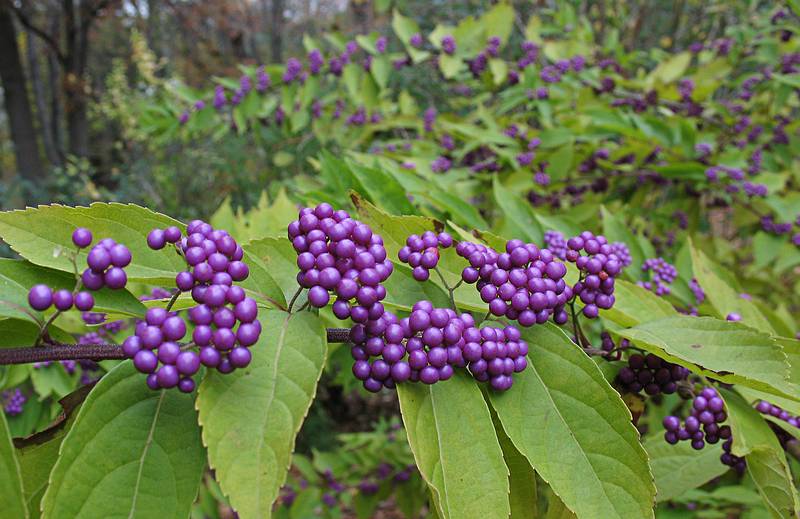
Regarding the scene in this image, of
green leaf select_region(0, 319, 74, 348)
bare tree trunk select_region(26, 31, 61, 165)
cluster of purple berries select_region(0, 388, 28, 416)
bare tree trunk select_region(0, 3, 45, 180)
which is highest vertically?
green leaf select_region(0, 319, 74, 348)

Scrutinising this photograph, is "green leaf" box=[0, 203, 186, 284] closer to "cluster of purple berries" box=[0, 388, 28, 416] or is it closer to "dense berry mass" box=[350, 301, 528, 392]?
"dense berry mass" box=[350, 301, 528, 392]

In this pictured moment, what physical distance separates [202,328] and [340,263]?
0.80 feet

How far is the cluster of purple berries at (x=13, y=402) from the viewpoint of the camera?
97.9 inches

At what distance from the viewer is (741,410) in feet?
4.38

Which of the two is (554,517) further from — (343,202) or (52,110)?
(52,110)

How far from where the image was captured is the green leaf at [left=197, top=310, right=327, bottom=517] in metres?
0.79

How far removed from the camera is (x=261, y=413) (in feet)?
A: 2.75

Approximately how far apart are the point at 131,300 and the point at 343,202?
1273mm

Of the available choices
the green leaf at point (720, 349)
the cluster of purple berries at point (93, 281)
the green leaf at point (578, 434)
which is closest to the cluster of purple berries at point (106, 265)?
the cluster of purple berries at point (93, 281)

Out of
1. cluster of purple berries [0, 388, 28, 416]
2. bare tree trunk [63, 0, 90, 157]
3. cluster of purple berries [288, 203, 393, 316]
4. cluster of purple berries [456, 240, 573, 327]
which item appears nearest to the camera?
cluster of purple berries [288, 203, 393, 316]

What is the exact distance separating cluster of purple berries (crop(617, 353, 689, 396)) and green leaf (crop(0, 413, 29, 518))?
113 centimetres

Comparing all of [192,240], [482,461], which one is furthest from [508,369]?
[192,240]

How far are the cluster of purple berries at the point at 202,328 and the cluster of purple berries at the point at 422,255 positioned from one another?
1.07 ft

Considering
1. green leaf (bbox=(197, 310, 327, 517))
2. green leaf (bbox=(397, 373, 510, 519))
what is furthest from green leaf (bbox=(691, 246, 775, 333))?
green leaf (bbox=(197, 310, 327, 517))
